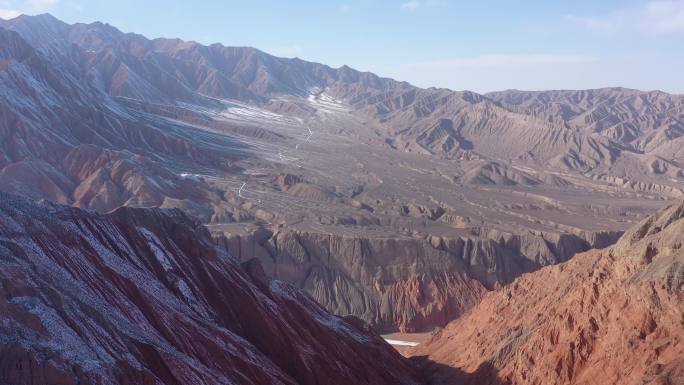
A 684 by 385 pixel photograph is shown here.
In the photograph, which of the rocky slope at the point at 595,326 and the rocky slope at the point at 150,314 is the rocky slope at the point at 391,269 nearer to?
the rocky slope at the point at 150,314

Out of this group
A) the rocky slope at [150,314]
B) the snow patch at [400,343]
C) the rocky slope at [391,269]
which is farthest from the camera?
the rocky slope at [391,269]

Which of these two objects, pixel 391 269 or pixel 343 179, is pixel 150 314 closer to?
pixel 391 269

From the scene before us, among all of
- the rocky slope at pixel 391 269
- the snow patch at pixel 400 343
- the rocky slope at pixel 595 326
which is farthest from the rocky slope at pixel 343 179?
the rocky slope at pixel 595 326

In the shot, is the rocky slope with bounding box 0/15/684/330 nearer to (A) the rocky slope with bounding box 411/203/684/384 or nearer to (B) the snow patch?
(B) the snow patch

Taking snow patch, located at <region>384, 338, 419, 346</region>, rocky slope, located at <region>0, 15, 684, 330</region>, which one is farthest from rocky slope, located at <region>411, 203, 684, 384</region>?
rocky slope, located at <region>0, 15, 684, 330</region>

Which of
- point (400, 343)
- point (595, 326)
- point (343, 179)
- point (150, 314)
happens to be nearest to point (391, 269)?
point (400, 343)

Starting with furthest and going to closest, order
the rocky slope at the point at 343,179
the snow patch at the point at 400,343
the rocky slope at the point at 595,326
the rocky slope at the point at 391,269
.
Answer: the rocky slope at the point at 343,179
the rocky slope at the point at 391,269
the snow patch at the point at 400,343
the rocky slope at the point at 595,326
